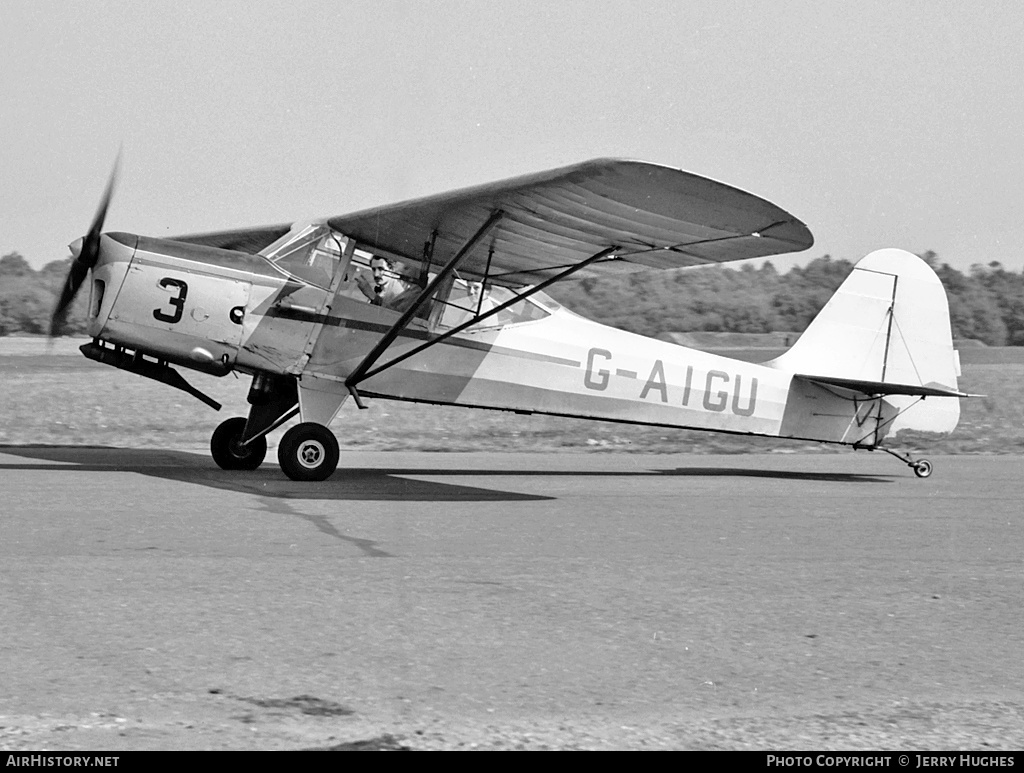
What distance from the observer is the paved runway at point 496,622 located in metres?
3.62

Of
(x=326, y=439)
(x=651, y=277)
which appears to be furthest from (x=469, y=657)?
(x=651, y=277)

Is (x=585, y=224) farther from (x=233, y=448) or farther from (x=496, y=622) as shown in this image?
(x=496, y=622)

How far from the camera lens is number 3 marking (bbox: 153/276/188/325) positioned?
10.8 m

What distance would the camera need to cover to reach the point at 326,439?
11.0 metres

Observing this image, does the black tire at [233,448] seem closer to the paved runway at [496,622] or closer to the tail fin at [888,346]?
the paved runway at [496,622]

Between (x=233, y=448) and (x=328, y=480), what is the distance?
1480 millimetres

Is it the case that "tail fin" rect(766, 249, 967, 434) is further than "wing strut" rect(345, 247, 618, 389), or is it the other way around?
"tail fin" rect(766, 249, 967, 434)

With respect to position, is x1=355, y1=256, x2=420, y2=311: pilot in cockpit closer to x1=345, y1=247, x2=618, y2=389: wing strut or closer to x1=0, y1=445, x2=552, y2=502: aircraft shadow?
x1=345, y1=247, x2=618, y2=389: wing strut

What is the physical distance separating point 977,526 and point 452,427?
40.4 feet

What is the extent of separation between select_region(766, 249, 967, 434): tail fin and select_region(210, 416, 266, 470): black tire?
6.15m

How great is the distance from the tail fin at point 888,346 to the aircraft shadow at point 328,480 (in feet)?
4.10

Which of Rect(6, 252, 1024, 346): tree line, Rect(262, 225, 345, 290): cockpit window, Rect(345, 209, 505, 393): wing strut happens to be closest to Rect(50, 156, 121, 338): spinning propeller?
Rect(262, 225, 345, 290): cockpit window

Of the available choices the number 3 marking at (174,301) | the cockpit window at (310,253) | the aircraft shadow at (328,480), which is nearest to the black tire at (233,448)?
the aircraft shadow at (328,480)
